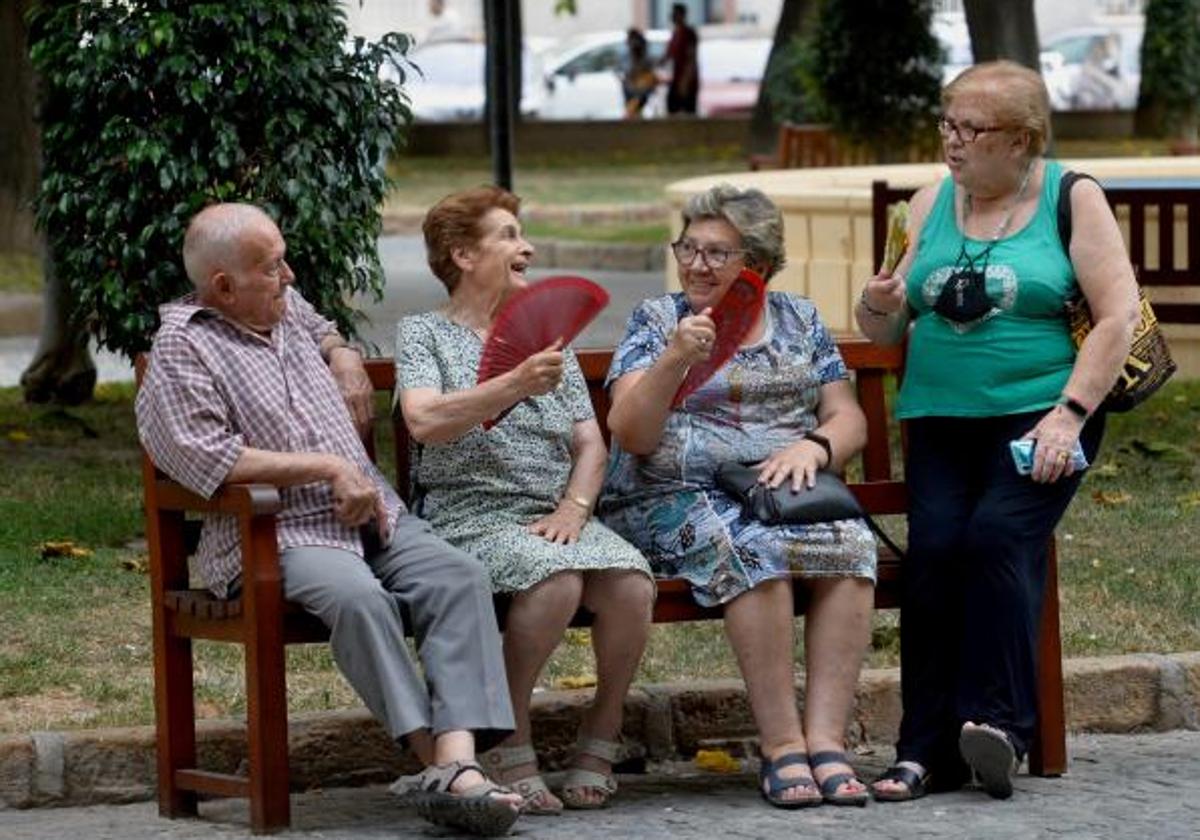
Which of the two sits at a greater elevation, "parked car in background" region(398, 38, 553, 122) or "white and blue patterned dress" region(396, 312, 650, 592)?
"parked car in background" region(398, 38, 553, 122)

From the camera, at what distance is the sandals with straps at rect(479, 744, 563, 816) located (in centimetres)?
601

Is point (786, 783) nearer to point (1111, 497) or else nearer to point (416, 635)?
point (416, 635)

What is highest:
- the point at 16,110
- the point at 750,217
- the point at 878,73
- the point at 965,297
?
the point at 878,73

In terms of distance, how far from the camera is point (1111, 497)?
30.2 feet

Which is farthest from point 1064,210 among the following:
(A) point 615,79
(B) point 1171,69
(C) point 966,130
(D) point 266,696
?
(A) point 615,79

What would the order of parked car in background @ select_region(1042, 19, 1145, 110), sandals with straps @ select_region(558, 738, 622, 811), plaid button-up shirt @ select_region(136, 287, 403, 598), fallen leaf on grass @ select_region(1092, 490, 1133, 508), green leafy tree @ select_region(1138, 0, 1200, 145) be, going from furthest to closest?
parked car in background @ select_region(1042, 19, 1145, 110)
green leafy tree @ select_region(1138, 0, 1200, 145)
fallen leaf on grass @ select_region(1092, 490, 1133, 508)
sandals with straps @ select_region(558, 738, 622, 811)
plaid button-up shirt @ select_region(136, 287, 403, 598)

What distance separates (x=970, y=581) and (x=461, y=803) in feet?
3.96

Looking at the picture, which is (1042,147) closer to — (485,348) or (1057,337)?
(1057,337)

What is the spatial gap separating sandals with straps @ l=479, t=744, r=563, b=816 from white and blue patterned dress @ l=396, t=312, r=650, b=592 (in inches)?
16.2

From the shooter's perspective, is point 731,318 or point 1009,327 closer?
point 1009,327

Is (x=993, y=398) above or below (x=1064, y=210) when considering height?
below

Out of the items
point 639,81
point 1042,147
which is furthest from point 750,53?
point 1042,147

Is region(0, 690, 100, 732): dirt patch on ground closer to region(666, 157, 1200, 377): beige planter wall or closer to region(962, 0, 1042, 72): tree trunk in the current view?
region(666, 157, 1200, 377): beige planter wall

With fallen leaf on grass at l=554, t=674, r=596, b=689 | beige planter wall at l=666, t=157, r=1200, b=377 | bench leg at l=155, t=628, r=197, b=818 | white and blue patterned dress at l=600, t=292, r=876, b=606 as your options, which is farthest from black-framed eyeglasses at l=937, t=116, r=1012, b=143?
beige planter wall at l=666, t=157, r=1200, b=377
